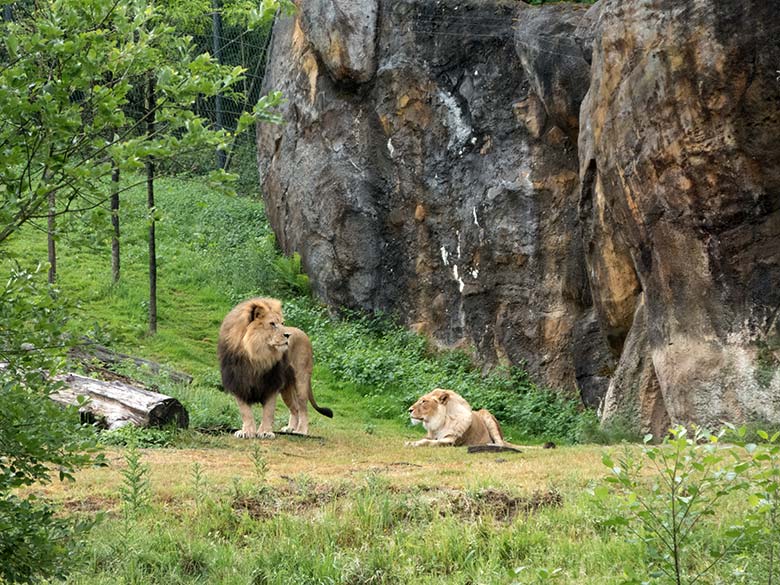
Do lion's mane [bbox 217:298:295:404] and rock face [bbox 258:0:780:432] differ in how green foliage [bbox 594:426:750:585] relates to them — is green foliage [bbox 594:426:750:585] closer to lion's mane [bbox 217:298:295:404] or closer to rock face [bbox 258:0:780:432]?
rock face [bbox 258:0:780:432]

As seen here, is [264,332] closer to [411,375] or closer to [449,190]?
[411,375]

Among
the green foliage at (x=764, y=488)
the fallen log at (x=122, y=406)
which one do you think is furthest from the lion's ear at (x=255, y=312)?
the green foliage at (x=764, y=488)

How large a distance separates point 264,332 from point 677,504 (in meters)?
8.13

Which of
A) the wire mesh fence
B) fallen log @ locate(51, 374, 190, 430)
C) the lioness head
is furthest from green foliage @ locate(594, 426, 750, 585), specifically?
the wire mesh fence

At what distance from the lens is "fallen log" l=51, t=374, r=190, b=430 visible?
12391 mm

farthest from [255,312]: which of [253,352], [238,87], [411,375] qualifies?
[238,87]

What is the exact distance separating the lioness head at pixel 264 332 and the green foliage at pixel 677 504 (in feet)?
17.7

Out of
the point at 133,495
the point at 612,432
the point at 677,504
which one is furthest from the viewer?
the point at 612,432

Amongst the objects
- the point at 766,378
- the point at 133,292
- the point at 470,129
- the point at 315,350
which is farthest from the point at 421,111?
the point at 766,378

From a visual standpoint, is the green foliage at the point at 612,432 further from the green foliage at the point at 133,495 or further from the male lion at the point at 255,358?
the green foliage at the point at 133,495

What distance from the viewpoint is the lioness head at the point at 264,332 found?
1355 cm

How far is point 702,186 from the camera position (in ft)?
44.4

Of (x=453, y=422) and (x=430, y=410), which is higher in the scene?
(x=430, y=410)

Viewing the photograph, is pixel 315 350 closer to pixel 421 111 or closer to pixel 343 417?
pixel 343 417
